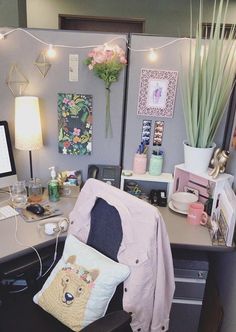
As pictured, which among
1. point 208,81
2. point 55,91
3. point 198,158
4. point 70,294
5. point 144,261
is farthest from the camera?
point 55,91

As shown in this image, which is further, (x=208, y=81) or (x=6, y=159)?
(x=6, y=159)

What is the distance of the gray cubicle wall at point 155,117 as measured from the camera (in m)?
1.53

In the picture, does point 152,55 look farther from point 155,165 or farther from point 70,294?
point 70,294

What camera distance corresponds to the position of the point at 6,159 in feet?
5.27

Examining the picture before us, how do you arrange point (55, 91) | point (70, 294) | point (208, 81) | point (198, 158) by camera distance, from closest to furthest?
point (70, 294) → point (208, 81) → point (198, 158) → point (55, 91)

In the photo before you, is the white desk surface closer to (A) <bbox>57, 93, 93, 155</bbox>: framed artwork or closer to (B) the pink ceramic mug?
(B) the pink ceramic mug

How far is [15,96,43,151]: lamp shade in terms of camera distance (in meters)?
1.53

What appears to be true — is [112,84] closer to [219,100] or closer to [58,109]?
[58,109]

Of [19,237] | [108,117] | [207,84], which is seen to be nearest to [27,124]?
[108,117]

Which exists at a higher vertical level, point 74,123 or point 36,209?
point 74,123

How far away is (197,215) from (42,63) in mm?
1176

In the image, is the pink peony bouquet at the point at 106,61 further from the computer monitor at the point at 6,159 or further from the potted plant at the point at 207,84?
the computer monitor at the point at 6,159

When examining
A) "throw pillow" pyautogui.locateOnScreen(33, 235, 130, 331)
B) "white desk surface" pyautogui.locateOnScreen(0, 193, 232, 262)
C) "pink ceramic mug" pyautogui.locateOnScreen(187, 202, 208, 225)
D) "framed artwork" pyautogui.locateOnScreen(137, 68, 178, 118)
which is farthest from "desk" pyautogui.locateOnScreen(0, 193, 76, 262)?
"framed artwork" pyautogui.locateOnScreen(137, 68, 178, 118)

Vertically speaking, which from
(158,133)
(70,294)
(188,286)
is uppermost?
(158,133)
